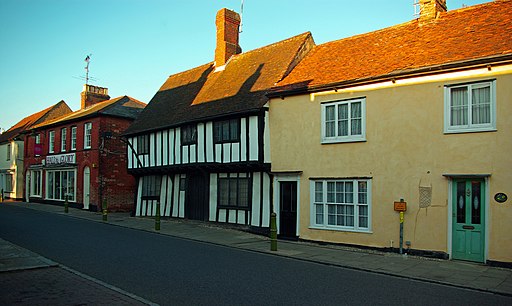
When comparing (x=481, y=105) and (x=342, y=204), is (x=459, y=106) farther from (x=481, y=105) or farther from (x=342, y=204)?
(x=342, y=204)

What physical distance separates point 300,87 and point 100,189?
16.6 meters

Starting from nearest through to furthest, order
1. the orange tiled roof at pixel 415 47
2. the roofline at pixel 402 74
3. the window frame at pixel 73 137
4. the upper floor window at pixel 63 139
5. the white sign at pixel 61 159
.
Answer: the roofline at pixel 402 74
the orange tiled roof at pixel 415 47
the white sign at pixel 61 159
the window frame at pixel 73 137
the upper floor window at pixel 63 139

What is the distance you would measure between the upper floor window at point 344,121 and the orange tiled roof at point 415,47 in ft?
2.67

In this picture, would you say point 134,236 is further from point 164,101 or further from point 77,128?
point 77,128

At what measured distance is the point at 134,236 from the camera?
52.6ft

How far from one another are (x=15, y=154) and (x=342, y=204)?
34.1 metres

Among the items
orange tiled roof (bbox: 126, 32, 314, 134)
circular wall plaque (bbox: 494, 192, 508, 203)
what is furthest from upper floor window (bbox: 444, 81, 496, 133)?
orange tiled roof (bbox: 126, 32, 314, 134)

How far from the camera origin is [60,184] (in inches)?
1236

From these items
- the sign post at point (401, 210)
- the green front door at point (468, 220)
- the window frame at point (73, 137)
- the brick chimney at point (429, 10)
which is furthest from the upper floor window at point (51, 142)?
the green front door at point (468, 220)

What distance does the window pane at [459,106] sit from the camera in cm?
1186

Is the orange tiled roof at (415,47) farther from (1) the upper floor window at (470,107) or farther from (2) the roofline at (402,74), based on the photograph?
(1) the upper floor window at (470,107)

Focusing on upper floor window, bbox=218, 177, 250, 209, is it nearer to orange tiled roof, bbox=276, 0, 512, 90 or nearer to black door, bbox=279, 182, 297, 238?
black door, bbox=279, 182, 297, 238

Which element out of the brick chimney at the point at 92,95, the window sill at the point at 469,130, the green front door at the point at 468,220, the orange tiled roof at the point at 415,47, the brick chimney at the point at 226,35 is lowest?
the green front door at the point at 468,220

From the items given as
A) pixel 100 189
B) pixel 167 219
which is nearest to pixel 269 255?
pixel 167 219
